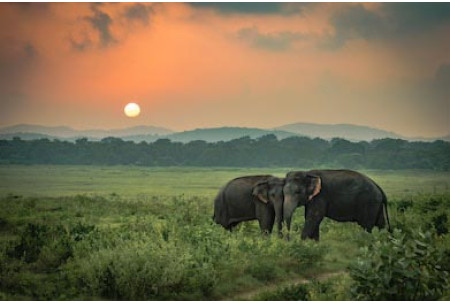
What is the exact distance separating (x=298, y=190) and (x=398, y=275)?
5.28 meters

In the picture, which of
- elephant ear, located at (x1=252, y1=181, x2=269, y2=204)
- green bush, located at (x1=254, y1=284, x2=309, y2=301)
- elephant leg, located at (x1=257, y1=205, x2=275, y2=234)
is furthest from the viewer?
elephant leg, located at (x1=257, y1=205, x2=275, y2=234)

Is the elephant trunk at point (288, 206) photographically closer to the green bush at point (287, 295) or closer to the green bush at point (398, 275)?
the green bush at point (287, 295)

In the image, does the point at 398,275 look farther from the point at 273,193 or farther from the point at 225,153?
the point at 225,153

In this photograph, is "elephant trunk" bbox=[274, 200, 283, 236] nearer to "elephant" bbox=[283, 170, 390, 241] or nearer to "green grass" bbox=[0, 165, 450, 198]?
"elephant" bbox=[283, 170, 390, 241]

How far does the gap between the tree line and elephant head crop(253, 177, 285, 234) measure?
100 ft

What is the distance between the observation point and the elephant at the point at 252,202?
50.2 ft

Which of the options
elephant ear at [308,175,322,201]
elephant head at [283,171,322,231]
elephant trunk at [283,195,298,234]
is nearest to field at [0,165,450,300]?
elephant trunk at [283,195,298,234]

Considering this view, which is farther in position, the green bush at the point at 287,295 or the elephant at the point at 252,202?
the elephant at the point at 252,202

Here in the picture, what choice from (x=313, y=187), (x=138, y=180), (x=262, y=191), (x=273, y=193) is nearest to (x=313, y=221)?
(x=313, y=187)

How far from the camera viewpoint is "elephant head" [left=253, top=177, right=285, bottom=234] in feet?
49.7

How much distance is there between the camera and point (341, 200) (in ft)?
50.9

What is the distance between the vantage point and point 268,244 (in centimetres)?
1318

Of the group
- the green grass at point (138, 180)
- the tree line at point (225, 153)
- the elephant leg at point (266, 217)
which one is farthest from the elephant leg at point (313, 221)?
the tree line at point (225, 153)

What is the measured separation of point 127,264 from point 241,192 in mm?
6199
